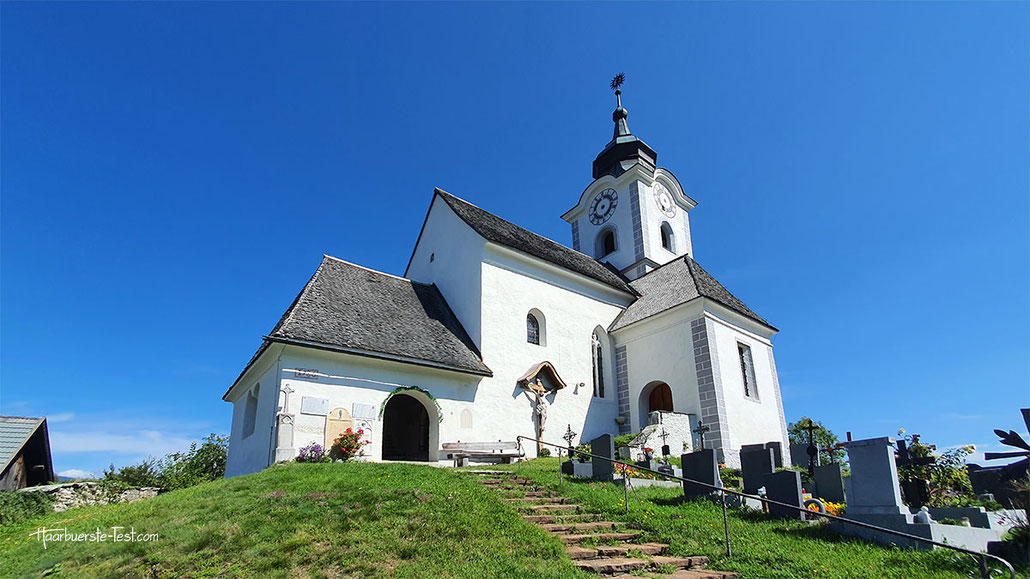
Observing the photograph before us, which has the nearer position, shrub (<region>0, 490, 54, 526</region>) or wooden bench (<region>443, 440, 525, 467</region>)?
shrub (<region>0, 490, 54, 526</region>)

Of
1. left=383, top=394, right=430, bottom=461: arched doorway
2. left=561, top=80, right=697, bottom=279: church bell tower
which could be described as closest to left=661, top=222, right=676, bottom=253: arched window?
left=561, top=80, right=697, bottom=279: church bell tower

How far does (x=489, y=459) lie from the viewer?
Result: 54.6 feet

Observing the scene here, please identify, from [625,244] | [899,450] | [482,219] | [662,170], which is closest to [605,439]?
[899,450]

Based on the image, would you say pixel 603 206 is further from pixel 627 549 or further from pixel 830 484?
pixel 627 549

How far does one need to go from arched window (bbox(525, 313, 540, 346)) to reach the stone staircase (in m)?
9.83

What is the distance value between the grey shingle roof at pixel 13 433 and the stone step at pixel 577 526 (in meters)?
15.0

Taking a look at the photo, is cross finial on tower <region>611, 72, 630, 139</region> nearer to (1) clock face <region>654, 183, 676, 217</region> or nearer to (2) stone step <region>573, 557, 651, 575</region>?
(1) clock face <region>654, 183, 676, 217</region>

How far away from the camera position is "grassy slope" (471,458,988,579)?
7020 millimetres

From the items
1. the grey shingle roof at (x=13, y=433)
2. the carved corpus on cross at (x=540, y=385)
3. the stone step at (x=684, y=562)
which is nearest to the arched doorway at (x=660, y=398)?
the carved corpus on cross at (x=540, y=385)

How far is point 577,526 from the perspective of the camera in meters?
9.06

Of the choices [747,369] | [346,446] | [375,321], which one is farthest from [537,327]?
[346,446]

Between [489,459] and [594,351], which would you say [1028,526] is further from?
[594,351]

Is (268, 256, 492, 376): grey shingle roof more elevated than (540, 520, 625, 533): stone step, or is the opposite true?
(268, 256, 492, 376): grey shingle roof

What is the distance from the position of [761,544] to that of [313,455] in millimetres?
10766
